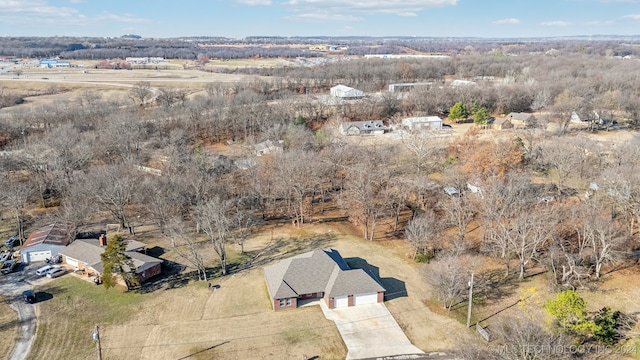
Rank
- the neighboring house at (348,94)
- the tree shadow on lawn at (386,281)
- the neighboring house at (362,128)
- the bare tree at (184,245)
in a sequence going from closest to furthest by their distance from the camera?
the tree shadow on lawn at (386,281)
the bare tree at (184,245)
the neighboring house at (362,128)
the neighboring house at (348,94)

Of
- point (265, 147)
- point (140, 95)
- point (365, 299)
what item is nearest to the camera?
point (365, 299)

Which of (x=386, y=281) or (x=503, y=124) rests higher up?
(x=503, y=124)

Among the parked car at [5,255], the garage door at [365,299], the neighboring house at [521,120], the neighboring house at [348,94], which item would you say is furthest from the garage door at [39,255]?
the neighboring house at [521,120]

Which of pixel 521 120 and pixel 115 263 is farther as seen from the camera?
pixel 521 120

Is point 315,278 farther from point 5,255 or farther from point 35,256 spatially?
point 5,255

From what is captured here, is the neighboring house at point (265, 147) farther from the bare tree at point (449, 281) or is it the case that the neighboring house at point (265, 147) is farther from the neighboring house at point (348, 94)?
the bare tree at point (449, 281)

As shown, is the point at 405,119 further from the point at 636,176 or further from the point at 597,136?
the point at 636,176

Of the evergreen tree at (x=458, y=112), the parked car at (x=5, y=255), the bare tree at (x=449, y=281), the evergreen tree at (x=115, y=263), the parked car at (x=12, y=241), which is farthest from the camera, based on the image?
the evergreen tree at (x=458, y=112)

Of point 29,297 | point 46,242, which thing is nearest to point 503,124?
point 46,242
